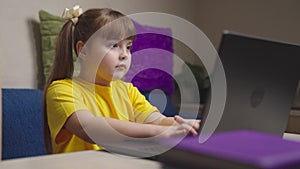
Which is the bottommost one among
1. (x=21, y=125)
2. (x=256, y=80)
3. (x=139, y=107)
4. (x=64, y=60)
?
(x=21, y=125)

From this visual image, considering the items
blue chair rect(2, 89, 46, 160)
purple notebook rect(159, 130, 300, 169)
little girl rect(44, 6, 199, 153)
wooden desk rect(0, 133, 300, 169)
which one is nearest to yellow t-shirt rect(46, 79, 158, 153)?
little girl rect(44, 6, 199, 153)

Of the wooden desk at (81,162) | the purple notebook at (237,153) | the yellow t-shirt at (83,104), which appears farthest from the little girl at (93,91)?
the purple notebook at (237,153)

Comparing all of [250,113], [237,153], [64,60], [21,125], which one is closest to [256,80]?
[250,113]

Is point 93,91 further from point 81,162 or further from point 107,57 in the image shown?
point 81,162

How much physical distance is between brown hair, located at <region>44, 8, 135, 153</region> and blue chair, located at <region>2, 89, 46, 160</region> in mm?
255

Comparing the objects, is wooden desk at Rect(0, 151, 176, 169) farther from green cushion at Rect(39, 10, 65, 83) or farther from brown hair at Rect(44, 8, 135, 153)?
green cushion at Rect(39, 10, 65, 83)

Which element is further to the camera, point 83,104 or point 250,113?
point 83,104

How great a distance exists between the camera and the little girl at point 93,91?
952 millimetres

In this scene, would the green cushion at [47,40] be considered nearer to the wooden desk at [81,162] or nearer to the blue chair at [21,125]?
the blue chair at [21,125]

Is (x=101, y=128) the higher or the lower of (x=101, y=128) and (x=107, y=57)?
the lower

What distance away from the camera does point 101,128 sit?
92cm

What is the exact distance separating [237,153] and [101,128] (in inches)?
23.1

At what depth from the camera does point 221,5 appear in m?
2.46

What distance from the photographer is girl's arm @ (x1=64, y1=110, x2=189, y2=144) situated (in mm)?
896
